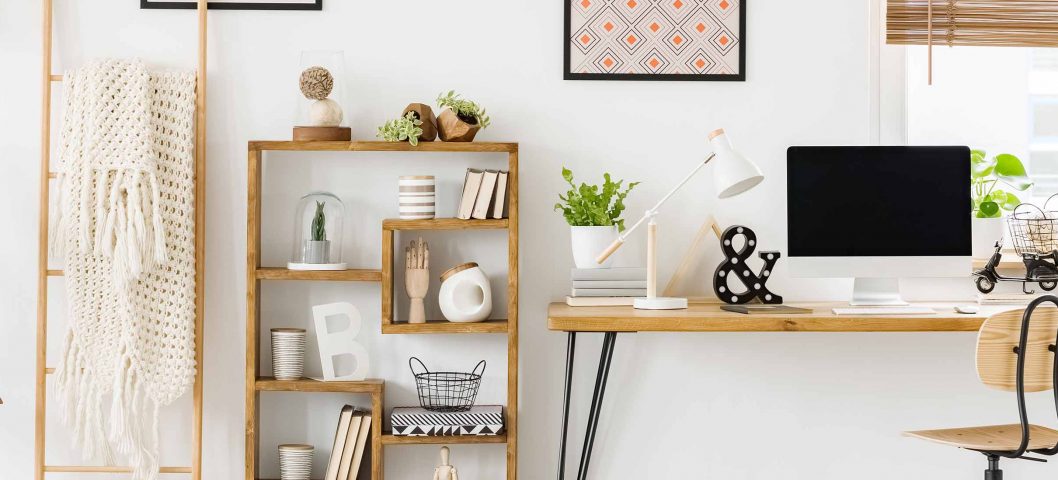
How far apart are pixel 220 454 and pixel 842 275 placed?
1870 millimetres

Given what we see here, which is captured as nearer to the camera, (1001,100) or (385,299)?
(385,299)

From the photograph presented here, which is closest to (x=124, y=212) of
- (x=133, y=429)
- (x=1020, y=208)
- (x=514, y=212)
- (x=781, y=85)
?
(x=133, y=429)

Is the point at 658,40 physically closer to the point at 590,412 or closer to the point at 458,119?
the point at 458,119

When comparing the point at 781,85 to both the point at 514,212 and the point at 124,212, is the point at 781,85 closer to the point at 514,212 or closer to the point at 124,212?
the point at 514,212

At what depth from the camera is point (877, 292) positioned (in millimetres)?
2490

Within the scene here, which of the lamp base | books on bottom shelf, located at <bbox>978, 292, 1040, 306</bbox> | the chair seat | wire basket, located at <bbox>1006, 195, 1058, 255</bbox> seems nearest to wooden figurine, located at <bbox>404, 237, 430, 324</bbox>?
the lamp base

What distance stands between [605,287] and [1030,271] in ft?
4.18

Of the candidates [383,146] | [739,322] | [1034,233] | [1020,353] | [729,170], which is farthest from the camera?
[1034,233]

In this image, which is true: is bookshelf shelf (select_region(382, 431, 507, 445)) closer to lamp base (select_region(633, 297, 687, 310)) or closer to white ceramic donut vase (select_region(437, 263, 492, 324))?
white ceramic donut vase (select_region(437, 263, 492, 324))

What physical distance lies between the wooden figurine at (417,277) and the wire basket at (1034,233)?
68.8 inches

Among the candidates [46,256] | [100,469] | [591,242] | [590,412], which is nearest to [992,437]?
[590,412]

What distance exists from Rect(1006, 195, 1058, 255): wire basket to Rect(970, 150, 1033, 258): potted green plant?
0.04 m

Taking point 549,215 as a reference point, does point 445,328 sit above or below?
below

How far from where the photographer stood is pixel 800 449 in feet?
8.86
